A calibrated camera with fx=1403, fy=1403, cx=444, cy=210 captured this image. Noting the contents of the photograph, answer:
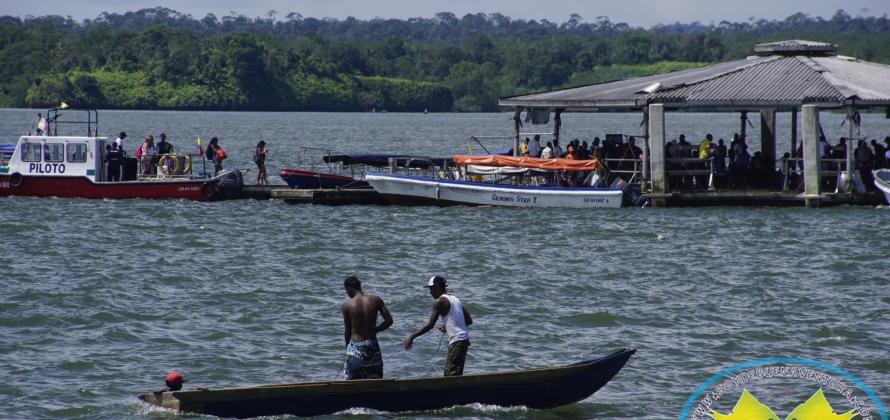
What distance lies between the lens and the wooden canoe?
16.1 m

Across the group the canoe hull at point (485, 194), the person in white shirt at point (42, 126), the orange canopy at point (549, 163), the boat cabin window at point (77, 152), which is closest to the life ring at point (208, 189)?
the boat cabin window at point (77, 152)

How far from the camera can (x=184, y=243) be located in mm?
32375

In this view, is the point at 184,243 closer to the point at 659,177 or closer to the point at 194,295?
the point at 194,295

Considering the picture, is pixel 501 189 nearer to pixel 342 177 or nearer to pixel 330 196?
pixel 330 196

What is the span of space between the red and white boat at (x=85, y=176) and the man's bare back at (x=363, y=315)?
899 inches

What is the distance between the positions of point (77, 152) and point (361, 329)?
2366 cm

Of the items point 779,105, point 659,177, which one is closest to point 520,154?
point 659,177

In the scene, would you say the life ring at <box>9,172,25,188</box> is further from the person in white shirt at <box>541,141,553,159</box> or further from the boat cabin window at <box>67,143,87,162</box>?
the person in white shirt at <box>541,141,553,159</box>

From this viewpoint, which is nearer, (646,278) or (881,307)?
(881,307)

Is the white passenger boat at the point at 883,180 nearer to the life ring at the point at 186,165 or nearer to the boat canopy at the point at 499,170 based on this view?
the boat canopy at the point at 499,170

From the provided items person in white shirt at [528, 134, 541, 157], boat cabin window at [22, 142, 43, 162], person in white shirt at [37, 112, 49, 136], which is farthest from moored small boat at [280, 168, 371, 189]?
boat cabin window at [22, 142, 43, 162]

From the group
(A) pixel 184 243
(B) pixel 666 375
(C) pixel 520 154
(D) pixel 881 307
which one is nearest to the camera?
(B) pixel 666 375

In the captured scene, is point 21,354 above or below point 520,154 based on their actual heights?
below

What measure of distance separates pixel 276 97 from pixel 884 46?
8104 centimetres
